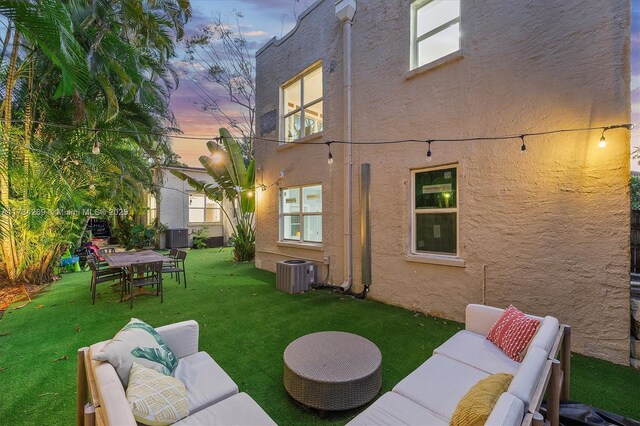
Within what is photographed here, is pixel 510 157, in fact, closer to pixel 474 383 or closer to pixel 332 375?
pixel 474 383

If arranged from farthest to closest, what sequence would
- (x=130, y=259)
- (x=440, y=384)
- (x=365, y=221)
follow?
(x=130, y=259), (x=365, y=221), (x=440, y=384)

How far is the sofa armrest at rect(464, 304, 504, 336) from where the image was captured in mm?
3285

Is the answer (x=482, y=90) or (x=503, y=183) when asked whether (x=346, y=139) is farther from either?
(x=503, y=183)

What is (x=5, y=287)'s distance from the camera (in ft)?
23.1


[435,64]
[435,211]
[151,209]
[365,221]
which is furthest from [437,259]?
[151,209]

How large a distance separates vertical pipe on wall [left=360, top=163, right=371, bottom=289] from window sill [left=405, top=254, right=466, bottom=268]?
0.97m

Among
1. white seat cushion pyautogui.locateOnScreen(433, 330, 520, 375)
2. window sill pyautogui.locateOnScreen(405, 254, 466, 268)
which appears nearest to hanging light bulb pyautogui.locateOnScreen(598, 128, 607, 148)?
window sill pyautogui.locateOnScreen(405, 254, 466, 268)

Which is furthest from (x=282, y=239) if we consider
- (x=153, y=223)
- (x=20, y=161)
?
(x=153, y=223)

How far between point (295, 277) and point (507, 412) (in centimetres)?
575

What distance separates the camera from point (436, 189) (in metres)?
5.46

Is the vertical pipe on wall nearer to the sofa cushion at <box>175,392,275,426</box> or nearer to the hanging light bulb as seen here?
the hanging light bulb

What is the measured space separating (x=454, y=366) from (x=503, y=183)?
3195 millimetres

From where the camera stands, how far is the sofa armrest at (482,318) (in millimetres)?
3285

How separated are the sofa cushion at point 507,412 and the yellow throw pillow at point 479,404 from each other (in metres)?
0.11
